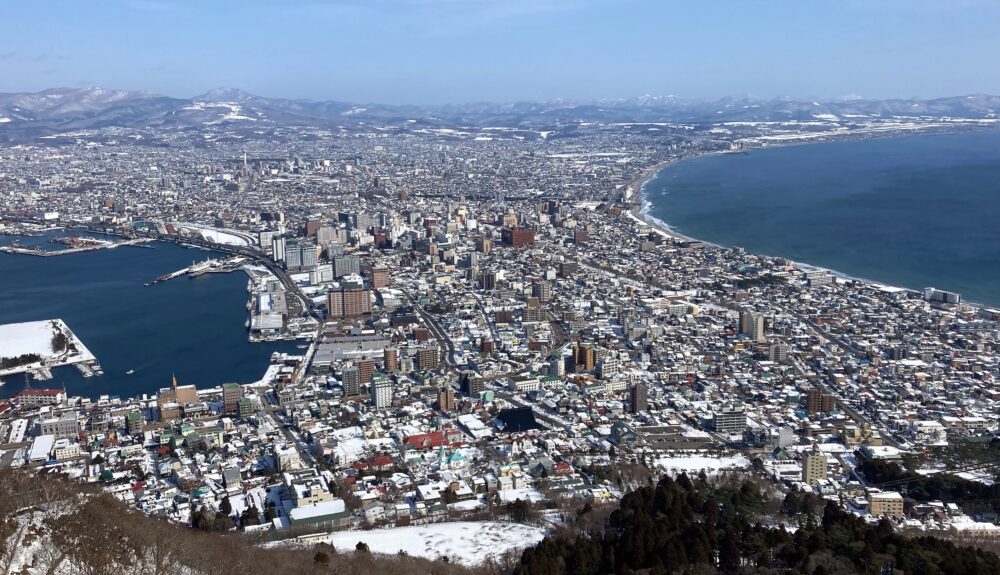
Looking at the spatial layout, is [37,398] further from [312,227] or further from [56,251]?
[312,227]

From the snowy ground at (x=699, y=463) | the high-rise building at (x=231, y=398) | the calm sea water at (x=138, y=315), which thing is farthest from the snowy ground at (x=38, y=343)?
the snowy ground at (x=699, y=463)

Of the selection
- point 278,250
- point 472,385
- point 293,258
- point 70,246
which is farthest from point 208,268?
point 472,385

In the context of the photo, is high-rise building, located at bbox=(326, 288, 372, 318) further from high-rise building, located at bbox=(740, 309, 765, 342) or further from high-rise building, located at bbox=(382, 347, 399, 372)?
high-rise building, located at bbox=(740, 309, 765, 342)

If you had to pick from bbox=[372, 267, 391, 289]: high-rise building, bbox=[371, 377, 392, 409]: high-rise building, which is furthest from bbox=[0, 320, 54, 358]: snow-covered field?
bbox=[372, 267, 391, 289]: high-rise building

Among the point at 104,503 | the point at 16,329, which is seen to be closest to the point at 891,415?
the point at 104,503

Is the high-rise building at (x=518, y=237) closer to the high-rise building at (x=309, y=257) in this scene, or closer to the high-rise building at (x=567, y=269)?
the high-rise building at (x=567, y=269)
